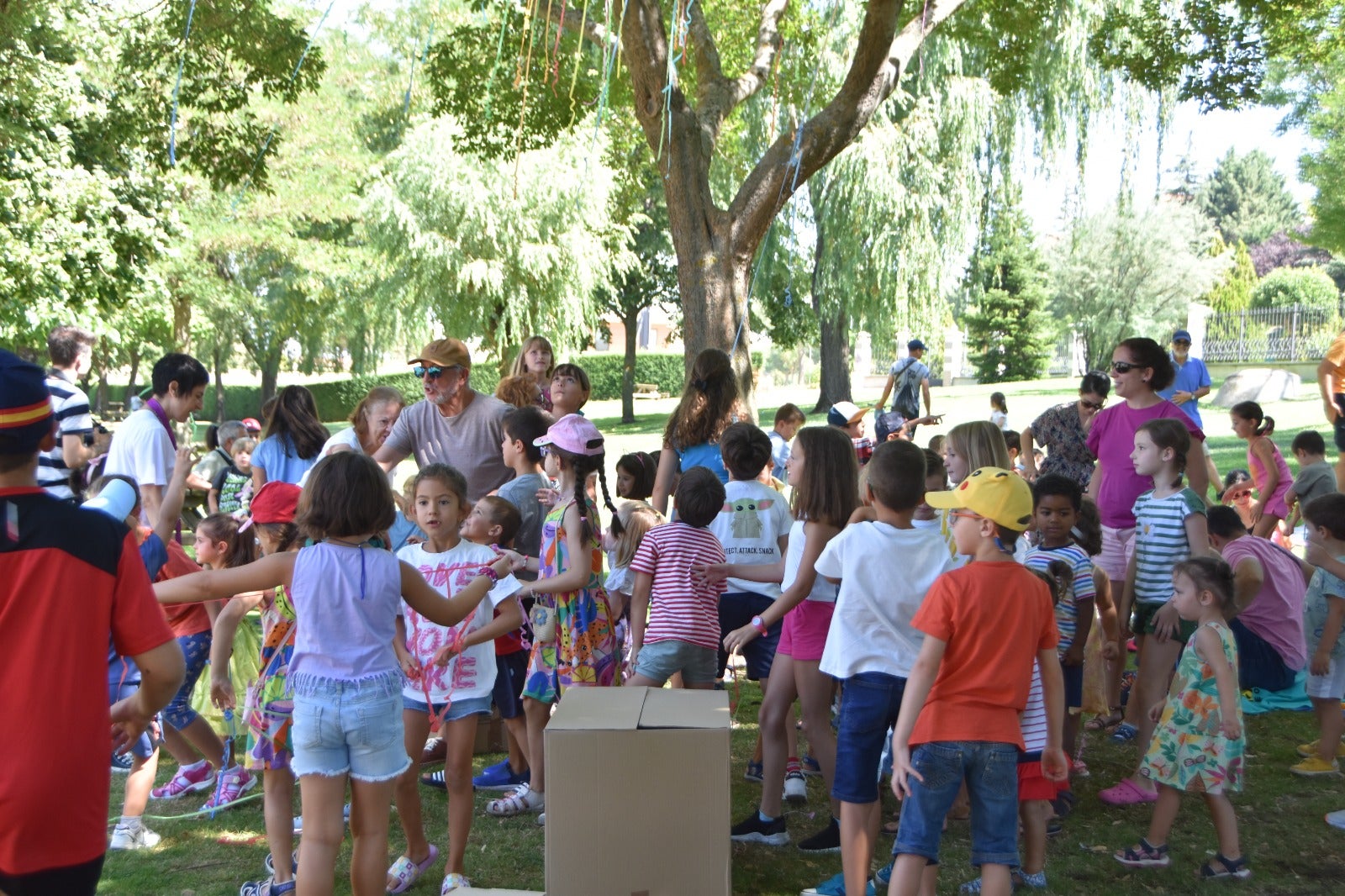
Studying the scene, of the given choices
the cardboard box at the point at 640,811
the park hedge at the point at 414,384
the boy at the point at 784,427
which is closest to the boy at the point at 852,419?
the boy at the point at 784,427

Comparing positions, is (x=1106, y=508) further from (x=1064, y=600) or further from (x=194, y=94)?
(x=194, y=94)

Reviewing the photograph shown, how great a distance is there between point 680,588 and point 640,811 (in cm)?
127

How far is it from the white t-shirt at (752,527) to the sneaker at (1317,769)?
2.51m

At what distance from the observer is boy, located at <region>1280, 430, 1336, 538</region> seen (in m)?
7.28

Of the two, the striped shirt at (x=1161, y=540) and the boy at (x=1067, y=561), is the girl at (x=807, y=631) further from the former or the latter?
the striped shirt at (x=1161, y=540)

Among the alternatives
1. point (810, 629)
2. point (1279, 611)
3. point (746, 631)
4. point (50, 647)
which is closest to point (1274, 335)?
point (1279, 611)

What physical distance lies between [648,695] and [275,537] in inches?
52.2

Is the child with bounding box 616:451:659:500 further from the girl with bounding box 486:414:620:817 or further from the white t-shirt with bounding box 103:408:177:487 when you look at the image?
the white t-shirt with bounding box 103:408:177:487

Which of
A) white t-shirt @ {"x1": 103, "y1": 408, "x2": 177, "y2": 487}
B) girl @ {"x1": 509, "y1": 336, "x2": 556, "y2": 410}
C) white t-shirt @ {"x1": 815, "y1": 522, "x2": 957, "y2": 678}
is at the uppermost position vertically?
girl @ {"x1": 509, "y1": 336, "x2": 556, "y2": 410}

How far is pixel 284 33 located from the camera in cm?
875

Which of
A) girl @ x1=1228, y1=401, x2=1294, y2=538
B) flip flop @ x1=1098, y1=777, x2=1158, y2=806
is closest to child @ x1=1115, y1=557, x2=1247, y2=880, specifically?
flip flop @ x1=1098, y1=777, x2=1158, y2=806

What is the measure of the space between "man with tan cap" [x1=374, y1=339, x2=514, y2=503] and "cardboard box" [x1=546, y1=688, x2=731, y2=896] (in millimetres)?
2510

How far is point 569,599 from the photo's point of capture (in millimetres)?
4559

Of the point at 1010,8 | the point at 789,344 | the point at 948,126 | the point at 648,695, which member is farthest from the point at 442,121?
the point at 648,695
